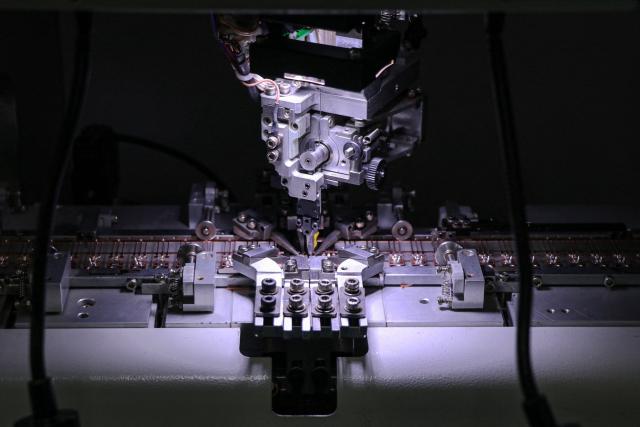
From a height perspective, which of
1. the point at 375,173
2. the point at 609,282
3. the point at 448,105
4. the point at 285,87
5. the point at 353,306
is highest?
the point at 448,105

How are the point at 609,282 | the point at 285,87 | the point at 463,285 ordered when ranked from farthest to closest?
the point at 609,282, the point at 463,285, the point at 285,87

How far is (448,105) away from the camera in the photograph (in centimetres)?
564

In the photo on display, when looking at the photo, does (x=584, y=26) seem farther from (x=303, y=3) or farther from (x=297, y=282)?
(x=303, y=3)

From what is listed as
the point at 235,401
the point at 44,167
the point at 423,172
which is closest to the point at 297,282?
the point at 235,401

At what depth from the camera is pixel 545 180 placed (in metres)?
5.79

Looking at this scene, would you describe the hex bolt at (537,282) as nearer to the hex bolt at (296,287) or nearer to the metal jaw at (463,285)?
the metal jaw at (463,285)

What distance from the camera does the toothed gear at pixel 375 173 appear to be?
361cm

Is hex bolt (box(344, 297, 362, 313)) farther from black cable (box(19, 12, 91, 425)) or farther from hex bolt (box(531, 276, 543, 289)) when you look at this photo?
black cable (box(19, 12, 91, 425))

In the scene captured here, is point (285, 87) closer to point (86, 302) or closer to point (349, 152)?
point (349, 152)

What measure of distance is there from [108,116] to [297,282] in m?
2.48

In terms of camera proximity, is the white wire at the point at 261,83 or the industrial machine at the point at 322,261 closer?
the industrial machine at the point at 322,261

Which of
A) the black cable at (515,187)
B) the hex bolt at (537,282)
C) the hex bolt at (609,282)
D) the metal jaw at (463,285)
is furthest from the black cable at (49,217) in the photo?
the hex bolt at (609,282)

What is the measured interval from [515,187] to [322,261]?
145 centimetres

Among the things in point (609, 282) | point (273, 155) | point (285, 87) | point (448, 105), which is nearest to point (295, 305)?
point (273, 155)
